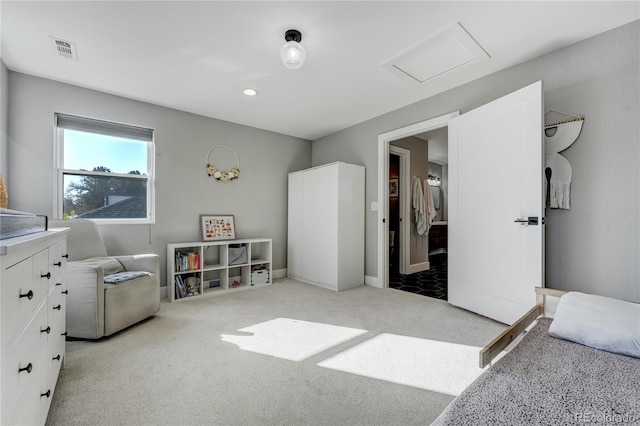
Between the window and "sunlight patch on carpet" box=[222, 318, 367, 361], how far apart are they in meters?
2.10

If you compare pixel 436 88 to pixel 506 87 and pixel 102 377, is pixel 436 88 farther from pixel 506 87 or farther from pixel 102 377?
pixel 102 377

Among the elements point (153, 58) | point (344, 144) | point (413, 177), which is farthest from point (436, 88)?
point (153, 58)

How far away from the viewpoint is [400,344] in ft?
7.03

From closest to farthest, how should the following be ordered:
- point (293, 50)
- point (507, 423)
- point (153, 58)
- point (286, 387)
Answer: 1. point (507, 423)
2. point (286, 387)
3. point (293, 50)
4. point (153, 58)

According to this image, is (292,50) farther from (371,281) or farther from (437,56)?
(371,281)

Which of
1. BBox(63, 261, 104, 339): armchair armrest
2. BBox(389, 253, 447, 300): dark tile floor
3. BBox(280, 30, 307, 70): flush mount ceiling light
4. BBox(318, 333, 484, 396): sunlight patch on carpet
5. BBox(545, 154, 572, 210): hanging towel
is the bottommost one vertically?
BBox(389, 253, 447, 300): dark tile floor

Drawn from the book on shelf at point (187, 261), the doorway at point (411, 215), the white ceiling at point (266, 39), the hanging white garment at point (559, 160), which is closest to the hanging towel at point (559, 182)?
the hanging white garment at point (559, 160)

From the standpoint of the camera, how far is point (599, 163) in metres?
2.11

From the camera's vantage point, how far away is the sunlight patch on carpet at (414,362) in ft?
5.46

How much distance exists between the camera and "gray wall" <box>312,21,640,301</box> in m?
1.98

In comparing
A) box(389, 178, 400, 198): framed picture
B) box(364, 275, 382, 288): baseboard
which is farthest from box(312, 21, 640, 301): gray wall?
box(389, 178, 400, 198): framed picture

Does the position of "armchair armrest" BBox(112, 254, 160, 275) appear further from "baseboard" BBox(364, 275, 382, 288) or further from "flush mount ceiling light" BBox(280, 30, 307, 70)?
"baseboard" BBox(364, 275, 382, 288)

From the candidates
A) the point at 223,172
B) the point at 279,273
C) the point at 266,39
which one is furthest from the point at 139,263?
the point at 266,39

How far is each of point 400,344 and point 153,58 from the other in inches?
125
